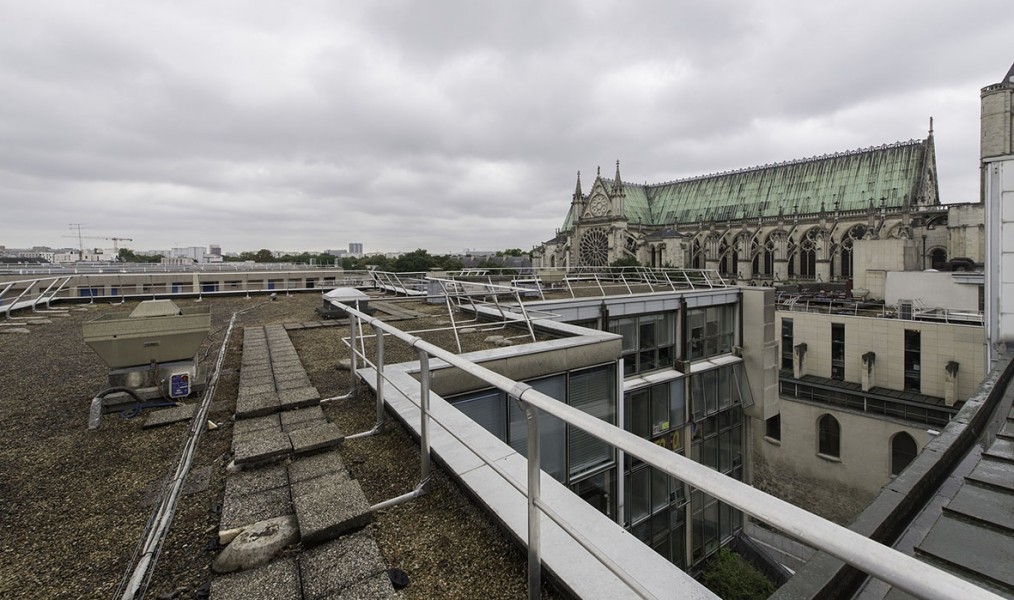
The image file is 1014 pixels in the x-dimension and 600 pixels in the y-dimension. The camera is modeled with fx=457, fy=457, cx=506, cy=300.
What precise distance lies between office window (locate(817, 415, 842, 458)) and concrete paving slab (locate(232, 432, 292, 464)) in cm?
2495

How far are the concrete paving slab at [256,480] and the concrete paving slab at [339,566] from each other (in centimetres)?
82

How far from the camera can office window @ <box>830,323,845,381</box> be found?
2256 centimetres

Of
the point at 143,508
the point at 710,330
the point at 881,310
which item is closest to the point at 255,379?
the point at 143,508

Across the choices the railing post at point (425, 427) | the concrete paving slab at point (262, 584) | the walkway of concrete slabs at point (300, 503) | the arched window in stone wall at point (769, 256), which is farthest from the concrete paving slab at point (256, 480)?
the arched window in stone wall at point (769, 256)

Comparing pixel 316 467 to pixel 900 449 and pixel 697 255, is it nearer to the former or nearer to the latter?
pixel 900 449

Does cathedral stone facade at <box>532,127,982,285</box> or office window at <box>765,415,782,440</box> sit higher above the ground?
cathedral stone facade at <box>532,127,982,285</box>

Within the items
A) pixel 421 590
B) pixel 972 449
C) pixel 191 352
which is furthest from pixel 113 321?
pixel 972 449

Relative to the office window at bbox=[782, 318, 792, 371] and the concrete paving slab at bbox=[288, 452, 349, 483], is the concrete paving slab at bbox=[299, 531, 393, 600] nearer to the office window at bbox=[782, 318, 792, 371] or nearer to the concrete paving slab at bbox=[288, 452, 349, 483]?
the concrete paving slab at bbox=[288, 452, 349, 483]

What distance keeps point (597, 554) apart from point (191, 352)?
511 cm

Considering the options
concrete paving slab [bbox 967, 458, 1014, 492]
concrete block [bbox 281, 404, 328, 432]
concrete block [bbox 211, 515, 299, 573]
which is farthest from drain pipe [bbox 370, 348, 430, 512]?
concrete paving slab [bbox 967, 458, 1014, 492]

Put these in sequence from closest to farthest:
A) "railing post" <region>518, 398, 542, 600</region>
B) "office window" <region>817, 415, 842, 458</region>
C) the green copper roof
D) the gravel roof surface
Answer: "railing post" <region>518, 398, 542, 600</region>
the gravel roof surface
"office window" <region>817, 415, 842, 458</region>
the green copper roof

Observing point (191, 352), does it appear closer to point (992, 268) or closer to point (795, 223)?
point (992, 268)

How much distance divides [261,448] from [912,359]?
87.5 feet

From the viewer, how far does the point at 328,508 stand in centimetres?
266
